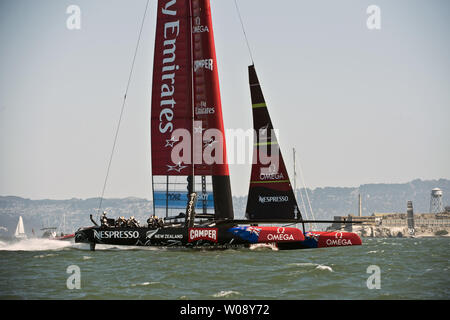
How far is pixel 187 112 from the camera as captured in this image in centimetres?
2884

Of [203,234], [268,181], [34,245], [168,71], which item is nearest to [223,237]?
[203,234]

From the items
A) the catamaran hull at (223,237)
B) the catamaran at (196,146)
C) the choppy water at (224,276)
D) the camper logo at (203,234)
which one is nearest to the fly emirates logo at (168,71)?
the catamaran at (196,146)

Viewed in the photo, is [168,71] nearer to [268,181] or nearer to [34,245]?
[268,181]

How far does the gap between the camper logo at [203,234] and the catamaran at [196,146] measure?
96cm

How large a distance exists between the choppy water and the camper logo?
2.16 ft

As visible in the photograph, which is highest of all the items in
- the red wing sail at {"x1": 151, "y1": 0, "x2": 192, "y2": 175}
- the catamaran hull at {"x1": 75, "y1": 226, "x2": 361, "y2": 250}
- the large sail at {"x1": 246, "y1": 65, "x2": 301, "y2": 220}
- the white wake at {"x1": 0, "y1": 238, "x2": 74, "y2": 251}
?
the red wing sail at {"x1": 151, "y1": 0, "x2": 192, "y2": 175}

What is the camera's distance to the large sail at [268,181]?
91.3 feet

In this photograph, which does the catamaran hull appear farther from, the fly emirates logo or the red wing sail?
the fly emirates logo

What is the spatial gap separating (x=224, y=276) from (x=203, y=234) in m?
8.03

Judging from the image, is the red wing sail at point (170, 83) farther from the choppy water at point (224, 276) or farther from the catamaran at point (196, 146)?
the choppy water at point (224, 276)

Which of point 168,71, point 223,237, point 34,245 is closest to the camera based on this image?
point 223,237

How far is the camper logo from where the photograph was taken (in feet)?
82.5

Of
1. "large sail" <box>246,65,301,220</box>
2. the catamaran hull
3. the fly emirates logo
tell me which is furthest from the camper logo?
the fly emirates logo
